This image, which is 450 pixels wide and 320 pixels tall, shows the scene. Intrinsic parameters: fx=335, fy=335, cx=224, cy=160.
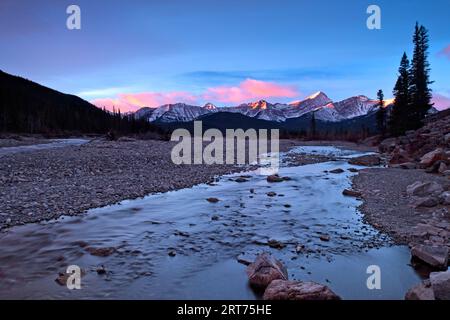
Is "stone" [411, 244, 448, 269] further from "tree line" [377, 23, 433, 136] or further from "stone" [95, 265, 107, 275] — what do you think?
"tree line" [377, 23, 433, 136]

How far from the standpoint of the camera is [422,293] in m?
5.93

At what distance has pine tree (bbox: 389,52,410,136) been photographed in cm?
5859

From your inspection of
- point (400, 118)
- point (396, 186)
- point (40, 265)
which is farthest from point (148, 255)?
point (400, 118)

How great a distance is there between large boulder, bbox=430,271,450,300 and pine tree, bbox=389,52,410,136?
5903 cm

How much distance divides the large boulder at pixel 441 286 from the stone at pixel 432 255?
2.00m

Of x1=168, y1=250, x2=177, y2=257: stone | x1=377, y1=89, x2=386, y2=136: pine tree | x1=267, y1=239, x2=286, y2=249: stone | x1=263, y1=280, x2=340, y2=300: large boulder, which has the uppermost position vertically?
x1=377, y1=89, x2=386, y2=136: pine tree

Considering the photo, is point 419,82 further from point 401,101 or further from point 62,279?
point 62,279

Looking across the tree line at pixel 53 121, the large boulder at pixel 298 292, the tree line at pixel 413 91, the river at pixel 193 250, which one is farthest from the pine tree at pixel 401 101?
the tree line at pixel 53 121

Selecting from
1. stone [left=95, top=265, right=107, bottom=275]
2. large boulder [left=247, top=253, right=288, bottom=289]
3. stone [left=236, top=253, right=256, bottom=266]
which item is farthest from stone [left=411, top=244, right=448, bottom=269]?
stone [left=95, top=265, right=107, bottom=275]

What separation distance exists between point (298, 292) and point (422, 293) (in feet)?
7.10

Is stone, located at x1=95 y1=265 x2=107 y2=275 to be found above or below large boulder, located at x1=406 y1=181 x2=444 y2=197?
below

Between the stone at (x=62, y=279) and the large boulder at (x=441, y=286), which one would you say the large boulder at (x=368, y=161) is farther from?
the stone at (x=62, y=279)

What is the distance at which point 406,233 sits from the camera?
10289mm

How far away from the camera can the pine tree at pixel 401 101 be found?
58.6 meters
